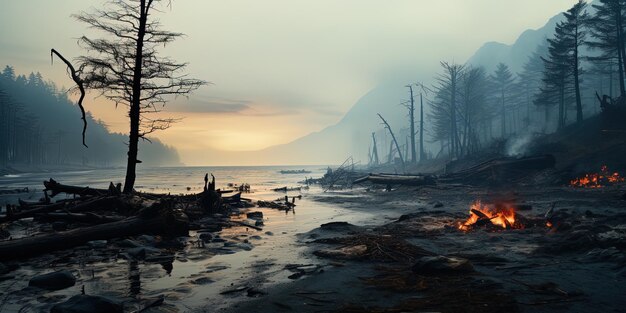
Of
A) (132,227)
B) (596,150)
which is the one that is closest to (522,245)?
(132,227)

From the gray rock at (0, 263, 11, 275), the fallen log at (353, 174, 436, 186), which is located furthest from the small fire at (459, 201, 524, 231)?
the fallen log at (353, 174, 436, 186)

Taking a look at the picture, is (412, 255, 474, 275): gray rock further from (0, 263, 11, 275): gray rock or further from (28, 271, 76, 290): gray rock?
(0, 263, 11, 275): gray rock

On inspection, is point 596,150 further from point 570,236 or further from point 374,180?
point 570,236

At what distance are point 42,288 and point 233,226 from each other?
7.50 m

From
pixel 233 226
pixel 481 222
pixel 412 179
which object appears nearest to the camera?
pixel 481 222

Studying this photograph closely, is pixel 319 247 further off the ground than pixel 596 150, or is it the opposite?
pixel 596 150

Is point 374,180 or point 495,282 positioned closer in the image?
point 495,282

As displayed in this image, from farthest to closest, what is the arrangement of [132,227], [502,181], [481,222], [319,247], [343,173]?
[343,173]
[502,181]
[481,222]
[132,227]
[319,247]

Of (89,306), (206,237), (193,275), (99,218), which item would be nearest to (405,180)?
(206,237)

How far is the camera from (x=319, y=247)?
362 inches

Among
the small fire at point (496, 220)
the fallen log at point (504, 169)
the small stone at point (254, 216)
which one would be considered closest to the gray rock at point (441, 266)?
the small fire at point (496, 220)

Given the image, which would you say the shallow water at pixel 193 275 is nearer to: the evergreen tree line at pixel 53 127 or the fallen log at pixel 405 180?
the fallen log at pixel 405 180

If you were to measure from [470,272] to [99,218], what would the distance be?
10298 millimetres

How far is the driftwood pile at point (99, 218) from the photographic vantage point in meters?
7.93
